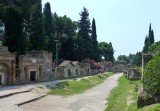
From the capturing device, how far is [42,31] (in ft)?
187

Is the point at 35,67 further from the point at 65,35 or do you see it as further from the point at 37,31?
the point at 65,35

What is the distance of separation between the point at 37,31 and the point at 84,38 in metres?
32.4

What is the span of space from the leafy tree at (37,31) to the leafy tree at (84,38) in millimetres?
28264

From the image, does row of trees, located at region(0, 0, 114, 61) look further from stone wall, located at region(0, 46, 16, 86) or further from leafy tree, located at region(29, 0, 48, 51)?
stone wall, located at region(0, 46, 16, 86)

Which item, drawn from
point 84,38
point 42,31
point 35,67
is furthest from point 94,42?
point 35,67

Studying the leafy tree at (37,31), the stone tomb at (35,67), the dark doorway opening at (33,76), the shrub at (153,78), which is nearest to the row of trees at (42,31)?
the leafy tree at (37,31)

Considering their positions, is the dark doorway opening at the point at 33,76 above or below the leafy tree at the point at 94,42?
below

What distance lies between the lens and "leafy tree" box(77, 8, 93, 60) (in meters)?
85.5

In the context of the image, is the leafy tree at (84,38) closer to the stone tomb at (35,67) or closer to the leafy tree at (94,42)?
the leafy tree at (94,42)

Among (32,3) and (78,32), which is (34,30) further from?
(78,32)

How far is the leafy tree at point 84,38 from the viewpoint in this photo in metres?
85.5

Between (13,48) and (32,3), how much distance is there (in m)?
6.71

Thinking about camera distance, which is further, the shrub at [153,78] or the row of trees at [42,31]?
the row of trees at [42,31]

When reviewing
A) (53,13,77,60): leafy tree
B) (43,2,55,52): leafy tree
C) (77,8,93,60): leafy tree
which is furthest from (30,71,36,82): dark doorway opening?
(77,8,93,60): leafy tree
